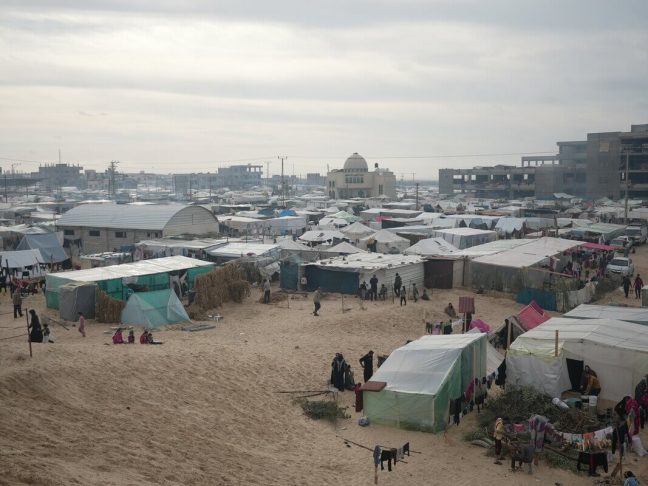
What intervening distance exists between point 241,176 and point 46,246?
141 meters

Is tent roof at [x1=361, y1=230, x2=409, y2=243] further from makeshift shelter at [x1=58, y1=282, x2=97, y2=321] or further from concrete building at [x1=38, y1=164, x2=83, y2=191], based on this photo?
concrete building at [x1=38, y1=164, x2=83, y2=191]

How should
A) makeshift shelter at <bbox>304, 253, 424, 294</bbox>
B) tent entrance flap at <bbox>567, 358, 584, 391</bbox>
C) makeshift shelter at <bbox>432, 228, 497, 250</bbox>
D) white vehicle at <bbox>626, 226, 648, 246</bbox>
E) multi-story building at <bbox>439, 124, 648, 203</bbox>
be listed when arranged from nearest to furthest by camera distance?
tent entrance flap at <bbox>567, 358, 584, 391</bbox> < makeshift shelter at <bbox>304, 253, 424, 294</bbox> < makeshift shelter at <bbox>432, 228, 497, 250</bbox> < white vehicle at <bbox>626, 226, 648, 246</bbox> < multi-story building at <bbox>439, 124, 648, 203</bbox>

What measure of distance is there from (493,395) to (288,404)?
4.25m

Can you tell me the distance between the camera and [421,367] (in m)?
11.5

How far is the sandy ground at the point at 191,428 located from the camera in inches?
326

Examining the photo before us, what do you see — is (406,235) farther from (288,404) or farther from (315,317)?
(288,404)

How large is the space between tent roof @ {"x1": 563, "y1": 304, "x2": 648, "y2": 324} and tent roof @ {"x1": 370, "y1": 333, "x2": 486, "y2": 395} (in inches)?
189

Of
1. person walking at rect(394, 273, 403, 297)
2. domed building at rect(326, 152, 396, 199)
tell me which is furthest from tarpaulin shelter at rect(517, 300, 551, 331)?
domed building at rect(326, 152, 396, 199)

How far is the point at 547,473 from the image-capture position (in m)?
9.38

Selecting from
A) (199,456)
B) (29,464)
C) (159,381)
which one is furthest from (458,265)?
(29,464)

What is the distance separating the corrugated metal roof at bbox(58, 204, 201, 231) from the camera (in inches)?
1344

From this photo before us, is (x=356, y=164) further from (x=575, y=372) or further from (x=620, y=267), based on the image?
(x=575, y=372)

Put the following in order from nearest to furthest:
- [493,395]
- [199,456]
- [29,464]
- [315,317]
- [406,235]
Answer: [29,464]
[199,456]
[493,395]
[315,317]
[406,235]

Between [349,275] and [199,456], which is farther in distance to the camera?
[349,275]
